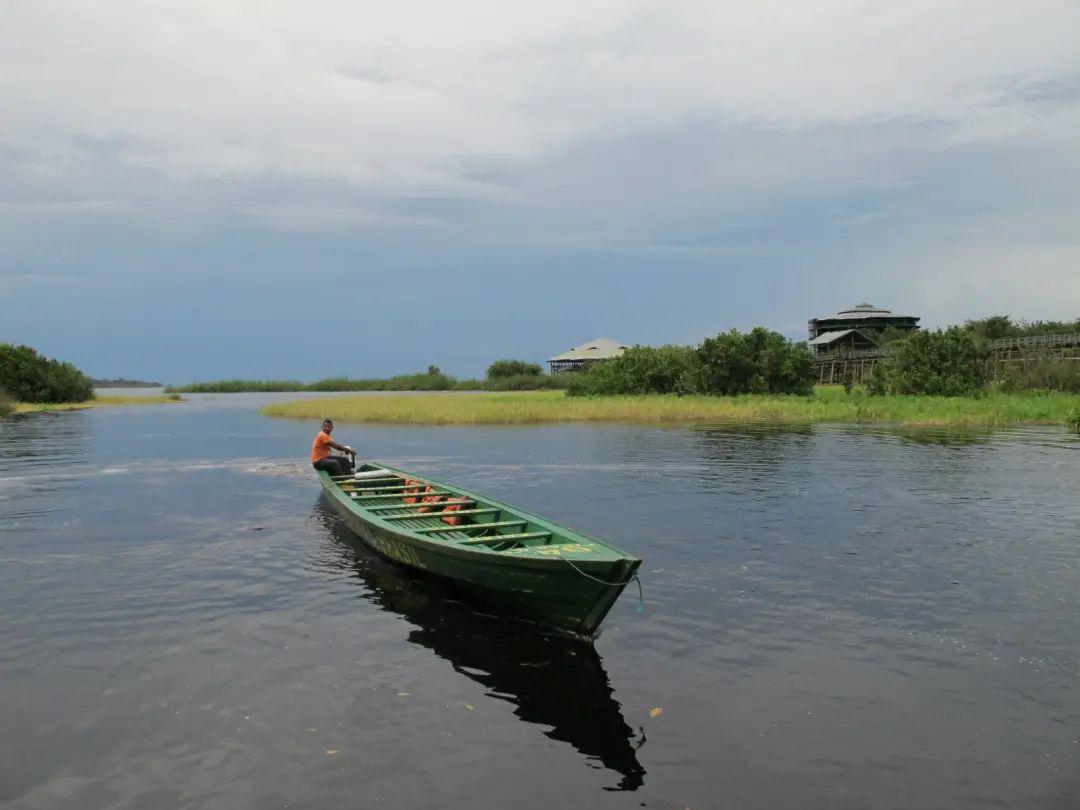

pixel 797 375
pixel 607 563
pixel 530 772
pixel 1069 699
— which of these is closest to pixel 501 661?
pixel 607 563

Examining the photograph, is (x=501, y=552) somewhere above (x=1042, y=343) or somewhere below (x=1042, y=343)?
below

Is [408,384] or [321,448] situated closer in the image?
[321,448]

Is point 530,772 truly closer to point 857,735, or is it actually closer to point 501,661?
point 501,661

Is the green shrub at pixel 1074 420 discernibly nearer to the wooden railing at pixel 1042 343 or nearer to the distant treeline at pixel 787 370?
the distant treeline at pixel 787 370

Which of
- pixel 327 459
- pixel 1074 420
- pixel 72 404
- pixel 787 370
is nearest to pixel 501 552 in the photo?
pixel 327 459

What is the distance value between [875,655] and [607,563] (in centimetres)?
386

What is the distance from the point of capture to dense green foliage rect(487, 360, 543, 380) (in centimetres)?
11625

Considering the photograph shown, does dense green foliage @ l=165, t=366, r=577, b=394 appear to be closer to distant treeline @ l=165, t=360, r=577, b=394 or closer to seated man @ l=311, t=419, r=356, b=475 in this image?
distant treeline @ l=165, t=360, r=577, b=394

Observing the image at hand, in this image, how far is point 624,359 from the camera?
74.2 metres

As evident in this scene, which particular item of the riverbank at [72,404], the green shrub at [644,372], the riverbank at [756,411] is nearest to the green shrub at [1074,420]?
the riverbank at [756,411]

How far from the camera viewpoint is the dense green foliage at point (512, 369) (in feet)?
381

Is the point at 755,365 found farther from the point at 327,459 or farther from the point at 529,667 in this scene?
the point at 529,667

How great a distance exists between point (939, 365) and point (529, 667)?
182 feet

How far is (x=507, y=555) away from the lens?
10703 millimetres
